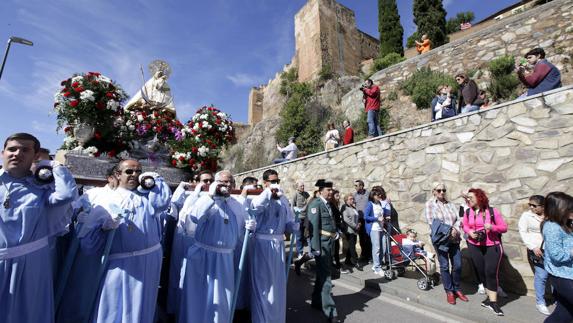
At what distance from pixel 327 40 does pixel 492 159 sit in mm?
24038

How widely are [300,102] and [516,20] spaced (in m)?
13.0

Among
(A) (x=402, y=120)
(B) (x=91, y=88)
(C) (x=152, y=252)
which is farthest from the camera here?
(A) (x=402, y=120)

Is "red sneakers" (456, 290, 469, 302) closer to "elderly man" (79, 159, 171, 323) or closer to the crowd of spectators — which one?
the crowd of spectators

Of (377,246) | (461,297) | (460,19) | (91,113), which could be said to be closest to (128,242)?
(91,113)

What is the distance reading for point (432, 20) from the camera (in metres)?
20.0

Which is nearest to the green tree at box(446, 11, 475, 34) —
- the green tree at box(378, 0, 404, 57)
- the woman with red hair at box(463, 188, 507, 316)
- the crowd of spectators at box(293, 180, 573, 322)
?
the green tree at box(378, 0, 404, 57)

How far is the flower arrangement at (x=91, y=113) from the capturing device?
434 centimetres

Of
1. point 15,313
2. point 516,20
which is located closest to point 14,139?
point 15,313

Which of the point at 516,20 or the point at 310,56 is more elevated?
the point at 310,56

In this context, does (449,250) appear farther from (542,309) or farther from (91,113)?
(91,113)

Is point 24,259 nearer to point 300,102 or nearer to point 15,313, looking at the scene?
point 15,313

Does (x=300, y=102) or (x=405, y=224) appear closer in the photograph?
(x=405, y=224)

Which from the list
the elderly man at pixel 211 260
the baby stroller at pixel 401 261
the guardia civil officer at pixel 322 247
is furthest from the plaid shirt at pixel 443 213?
the elderly man at pixel 211 260

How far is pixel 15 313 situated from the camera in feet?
6.92
